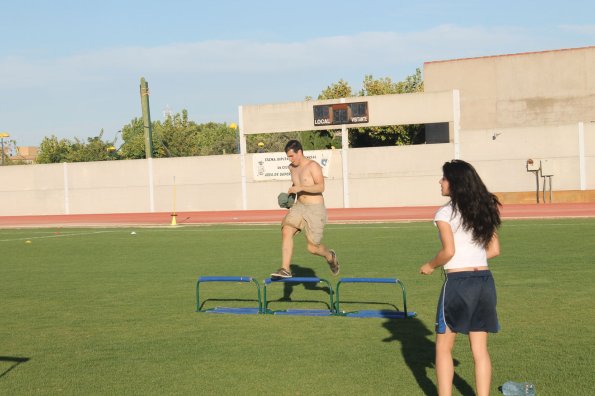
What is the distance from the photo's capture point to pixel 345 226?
29.8 meters

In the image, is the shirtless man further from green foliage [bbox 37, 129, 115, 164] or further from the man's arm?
green foliage [bbox 37, 129, 115, 164]

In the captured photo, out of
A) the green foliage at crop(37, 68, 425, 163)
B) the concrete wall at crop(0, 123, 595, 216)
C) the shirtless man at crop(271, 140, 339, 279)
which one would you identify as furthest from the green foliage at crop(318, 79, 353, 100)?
the shirtless man at crop(271, 140, 339, 279)

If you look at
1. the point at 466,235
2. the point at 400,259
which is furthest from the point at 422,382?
the point at 400,259

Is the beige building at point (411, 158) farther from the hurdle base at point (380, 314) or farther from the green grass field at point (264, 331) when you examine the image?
the hurdle base at point (380, 314)

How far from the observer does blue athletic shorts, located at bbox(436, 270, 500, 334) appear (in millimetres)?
6285

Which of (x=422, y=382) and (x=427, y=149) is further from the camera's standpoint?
(x=427, y=149)

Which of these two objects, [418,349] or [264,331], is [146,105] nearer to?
[264,331]

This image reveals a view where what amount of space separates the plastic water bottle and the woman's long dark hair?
137cm

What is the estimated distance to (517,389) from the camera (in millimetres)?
6984

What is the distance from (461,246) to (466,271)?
187 mm

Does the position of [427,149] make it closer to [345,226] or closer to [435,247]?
[345,226]

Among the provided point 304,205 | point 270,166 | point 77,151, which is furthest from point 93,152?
point 304,205

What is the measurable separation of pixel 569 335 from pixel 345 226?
20.5m

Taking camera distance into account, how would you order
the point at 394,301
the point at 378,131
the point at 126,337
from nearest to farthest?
1. the point at 126,337
2. the point at 394,301
3. the point at 378,131
